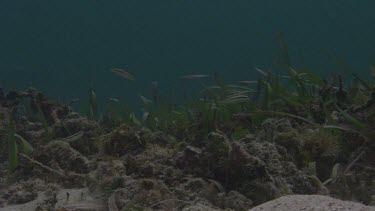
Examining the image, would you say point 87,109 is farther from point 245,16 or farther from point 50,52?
point 245,16

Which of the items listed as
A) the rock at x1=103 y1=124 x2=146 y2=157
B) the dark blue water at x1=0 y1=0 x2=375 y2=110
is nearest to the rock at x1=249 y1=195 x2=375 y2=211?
the rock at x1=103 y1=124 x2=146 y2=157

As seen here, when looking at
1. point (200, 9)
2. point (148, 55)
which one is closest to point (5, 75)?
point (148, 55)

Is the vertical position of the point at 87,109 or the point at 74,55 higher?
the point at 87,109

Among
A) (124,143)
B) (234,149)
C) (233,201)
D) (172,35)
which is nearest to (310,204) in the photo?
(233,201)

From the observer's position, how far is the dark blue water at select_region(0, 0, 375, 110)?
322 ft

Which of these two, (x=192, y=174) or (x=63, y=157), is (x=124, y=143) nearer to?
(x=63, y=157)

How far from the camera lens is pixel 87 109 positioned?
25.3 feet

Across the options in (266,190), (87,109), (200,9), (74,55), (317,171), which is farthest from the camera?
(200,9)

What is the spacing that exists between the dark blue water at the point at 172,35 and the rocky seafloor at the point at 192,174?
3507 inches

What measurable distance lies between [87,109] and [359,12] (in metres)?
120

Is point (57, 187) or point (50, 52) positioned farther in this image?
point (50, 52)

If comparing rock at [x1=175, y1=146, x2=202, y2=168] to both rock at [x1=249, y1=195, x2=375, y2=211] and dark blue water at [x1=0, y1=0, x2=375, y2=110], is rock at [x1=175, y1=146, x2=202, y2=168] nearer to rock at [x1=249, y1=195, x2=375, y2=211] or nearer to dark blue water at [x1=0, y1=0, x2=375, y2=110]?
rock at [x1=249, y1=195, x2=375, y2=211]

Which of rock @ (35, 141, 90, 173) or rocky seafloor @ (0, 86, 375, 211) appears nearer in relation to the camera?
rocky seafloor @ (0, 86, 375, 211)

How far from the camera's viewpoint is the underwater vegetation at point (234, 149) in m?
3.16
